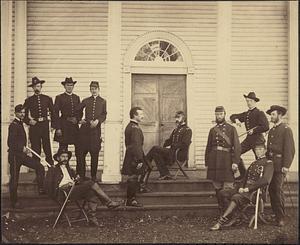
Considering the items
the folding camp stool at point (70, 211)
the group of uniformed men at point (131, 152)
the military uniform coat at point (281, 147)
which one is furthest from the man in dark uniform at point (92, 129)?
the military uniform coat at point (281, 147)

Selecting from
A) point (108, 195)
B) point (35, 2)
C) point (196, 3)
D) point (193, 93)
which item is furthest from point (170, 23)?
point (108, 195)

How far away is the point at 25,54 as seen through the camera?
815 centimetres

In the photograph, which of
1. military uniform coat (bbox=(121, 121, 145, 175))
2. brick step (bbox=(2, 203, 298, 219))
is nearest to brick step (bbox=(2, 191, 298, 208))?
brick step (bbox=(2, 203, 298, 219))

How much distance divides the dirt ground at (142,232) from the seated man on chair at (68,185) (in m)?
0.32

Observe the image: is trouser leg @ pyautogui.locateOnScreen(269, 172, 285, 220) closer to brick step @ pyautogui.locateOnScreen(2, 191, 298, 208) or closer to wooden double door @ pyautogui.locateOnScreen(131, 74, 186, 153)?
brick step @ pyautogui.locateOnScreen(2, 191, 298, 208)

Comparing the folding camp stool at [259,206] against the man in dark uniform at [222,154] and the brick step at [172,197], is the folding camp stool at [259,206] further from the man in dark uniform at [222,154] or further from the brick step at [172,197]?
the brick step at [172,197]

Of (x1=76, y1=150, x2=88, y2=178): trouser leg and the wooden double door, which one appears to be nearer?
(x1=76, y1=150, x2=88, y2=178): trouser leg

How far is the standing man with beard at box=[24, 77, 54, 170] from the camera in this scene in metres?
7.04

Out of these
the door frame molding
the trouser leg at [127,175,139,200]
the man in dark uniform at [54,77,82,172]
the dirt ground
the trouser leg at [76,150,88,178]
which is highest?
the door frame molding

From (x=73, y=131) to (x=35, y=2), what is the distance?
2.71 meters

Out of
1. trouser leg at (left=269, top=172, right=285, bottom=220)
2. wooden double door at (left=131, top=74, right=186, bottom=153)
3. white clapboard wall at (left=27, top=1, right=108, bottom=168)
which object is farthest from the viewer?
wooden double door at (left=131, top=74, right=186, bottom=153)

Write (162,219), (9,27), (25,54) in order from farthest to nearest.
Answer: (25,54), (9,27), (162,219)

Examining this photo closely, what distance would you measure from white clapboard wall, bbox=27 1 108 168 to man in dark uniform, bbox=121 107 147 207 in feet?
6.89

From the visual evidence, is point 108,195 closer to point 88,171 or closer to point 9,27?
point 88,171
